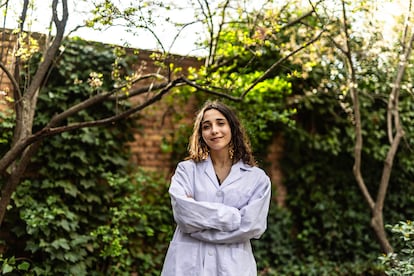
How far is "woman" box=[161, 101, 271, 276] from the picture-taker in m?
2.38

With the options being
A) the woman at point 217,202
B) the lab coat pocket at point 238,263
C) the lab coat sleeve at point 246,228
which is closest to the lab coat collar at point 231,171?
the woman at point 217,202

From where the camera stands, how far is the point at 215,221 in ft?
7.73

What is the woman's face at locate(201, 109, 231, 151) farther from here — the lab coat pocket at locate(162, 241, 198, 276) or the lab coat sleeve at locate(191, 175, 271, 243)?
the lab coat pocket at locate(162, 241, 198, 276)

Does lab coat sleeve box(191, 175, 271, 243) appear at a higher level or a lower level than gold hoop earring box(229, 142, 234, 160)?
lower

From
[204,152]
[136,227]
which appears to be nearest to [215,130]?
[204,152]

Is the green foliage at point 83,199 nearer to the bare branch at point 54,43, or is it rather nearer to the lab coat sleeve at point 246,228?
the bare branch at point 54,43

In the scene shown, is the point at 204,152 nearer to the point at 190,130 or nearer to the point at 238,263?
the point at 238,263

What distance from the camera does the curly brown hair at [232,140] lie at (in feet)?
8.78

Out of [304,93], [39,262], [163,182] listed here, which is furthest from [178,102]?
[39,262]

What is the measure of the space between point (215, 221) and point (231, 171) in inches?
13.4

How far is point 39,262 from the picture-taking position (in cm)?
423

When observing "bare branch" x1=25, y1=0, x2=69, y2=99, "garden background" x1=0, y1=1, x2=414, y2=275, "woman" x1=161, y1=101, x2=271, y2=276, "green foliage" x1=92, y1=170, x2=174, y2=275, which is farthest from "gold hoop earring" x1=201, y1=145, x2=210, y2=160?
"green foliage" x1=92, y1=170, x2=174, y2=275

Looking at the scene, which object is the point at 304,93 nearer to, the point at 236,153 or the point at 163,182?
the point at 163,182

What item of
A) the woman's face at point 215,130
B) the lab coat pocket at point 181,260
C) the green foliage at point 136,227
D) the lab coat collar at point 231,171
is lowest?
the green foliage at point 136,227
